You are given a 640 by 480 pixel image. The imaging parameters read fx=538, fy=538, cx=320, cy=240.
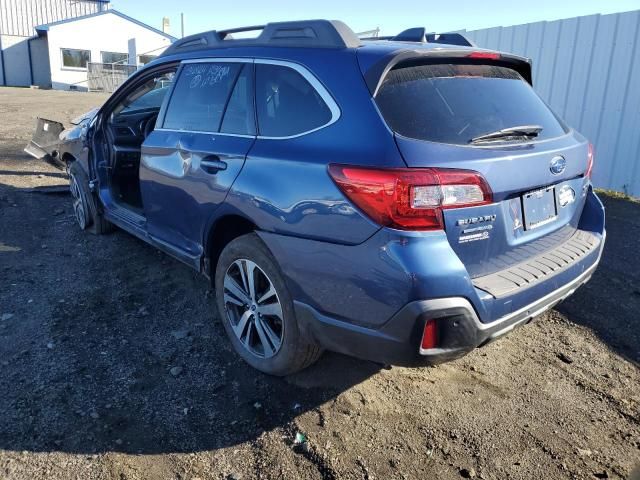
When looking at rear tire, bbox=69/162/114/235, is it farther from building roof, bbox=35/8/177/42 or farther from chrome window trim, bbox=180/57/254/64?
building roof, bbox=35/8/177/42

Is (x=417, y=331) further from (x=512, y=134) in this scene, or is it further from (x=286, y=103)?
(x=286, y=103)

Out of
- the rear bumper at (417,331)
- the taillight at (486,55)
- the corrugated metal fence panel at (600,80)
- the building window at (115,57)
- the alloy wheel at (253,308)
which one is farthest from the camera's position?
the building window at (115,57)

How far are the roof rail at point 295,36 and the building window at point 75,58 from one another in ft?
116

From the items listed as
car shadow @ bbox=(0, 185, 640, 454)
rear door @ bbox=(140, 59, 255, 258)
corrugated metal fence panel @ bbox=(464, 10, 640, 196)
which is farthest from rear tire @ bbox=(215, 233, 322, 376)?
corrugated metal fence panel @ bbox=(464, 10, 640, 196)

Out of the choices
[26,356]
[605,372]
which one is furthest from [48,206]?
[605,372]

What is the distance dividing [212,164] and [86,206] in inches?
110

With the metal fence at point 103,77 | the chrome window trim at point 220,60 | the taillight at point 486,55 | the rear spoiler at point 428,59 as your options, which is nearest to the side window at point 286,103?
the chrome window trim at point 220,60

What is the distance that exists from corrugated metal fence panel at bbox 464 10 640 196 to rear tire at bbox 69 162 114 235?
259 inches

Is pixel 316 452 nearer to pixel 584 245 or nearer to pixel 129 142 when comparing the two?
pixel 584 245

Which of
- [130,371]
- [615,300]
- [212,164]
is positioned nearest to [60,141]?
[212,164]

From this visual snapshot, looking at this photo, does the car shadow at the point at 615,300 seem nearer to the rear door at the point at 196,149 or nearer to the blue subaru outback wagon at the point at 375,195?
Answer: the blue subaru outback wagon at the point at 375,195

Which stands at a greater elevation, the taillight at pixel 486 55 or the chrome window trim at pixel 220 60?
the taillight at pixel 486 55

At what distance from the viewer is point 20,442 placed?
264cm

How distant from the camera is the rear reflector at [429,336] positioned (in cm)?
230
